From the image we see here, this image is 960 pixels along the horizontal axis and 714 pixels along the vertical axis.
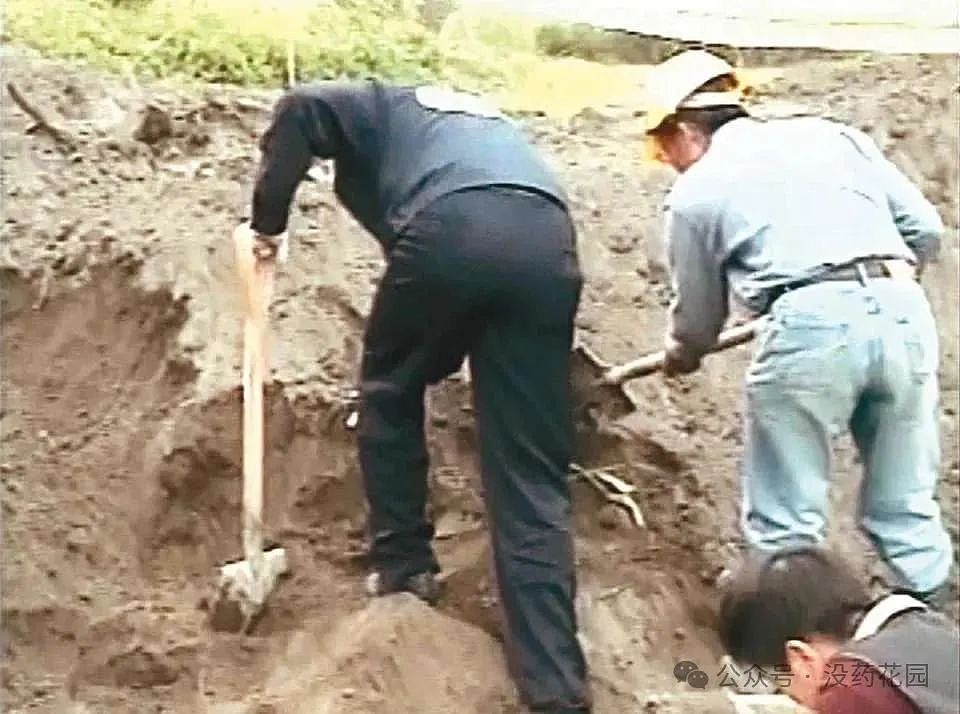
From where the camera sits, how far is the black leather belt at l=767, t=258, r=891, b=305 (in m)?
1.50

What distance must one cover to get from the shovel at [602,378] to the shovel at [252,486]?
0.29 m

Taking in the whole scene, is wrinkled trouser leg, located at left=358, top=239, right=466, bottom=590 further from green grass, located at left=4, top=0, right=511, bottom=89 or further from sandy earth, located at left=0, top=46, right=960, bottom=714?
green grass, located at left=4, top=0, right=511, bottom=89

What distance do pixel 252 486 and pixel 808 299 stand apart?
0.53 metres

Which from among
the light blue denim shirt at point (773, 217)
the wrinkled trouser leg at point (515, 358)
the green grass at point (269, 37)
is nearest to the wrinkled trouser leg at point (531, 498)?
the wrinkled trouser leg at point (515, 358)

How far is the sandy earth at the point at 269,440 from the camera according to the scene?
156 cm

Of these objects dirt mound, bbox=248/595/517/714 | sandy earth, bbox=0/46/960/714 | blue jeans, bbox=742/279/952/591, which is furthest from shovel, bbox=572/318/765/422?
dirt mound, bbox=248/595/517/714

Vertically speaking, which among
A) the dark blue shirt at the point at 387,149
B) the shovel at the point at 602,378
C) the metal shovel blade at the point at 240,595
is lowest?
the metal shovel blade at the point at 240,595

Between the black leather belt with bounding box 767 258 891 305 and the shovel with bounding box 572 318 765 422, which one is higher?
the black leather belt with bounding box 767 258 891 305

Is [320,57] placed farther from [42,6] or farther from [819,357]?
[819,357]

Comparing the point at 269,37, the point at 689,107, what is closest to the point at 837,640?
the point at 689,107

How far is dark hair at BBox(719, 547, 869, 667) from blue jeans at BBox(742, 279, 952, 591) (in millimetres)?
122

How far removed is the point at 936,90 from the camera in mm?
1782

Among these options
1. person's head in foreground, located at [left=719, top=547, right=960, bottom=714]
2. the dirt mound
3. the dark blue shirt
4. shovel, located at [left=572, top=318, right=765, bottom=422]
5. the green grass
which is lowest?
the dirt mound

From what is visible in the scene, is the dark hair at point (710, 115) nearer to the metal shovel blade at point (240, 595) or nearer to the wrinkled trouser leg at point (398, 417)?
the wrinkled trouser leg at point (398, 417)
